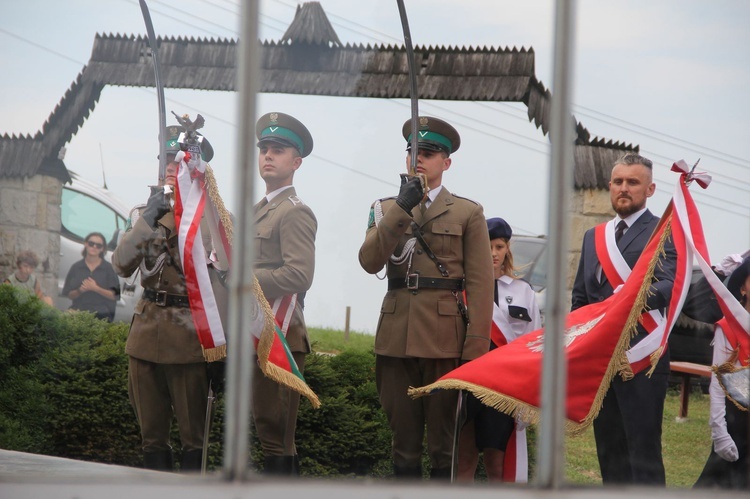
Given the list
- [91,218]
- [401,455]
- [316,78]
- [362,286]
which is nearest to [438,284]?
[362,286]

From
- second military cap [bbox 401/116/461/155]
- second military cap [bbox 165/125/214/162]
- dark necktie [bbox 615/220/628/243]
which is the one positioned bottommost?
Result: dark necktie [bbox 615/220/628/243]

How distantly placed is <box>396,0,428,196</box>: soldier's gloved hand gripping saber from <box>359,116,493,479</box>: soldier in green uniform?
3 cm

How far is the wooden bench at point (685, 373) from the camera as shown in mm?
3822

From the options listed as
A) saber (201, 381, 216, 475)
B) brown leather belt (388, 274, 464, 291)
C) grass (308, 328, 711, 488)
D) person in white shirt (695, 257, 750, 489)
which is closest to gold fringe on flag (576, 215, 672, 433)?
grass (308, 328, 711, 488)

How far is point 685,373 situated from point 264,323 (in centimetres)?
166

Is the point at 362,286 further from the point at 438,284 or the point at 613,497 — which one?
the point at 613,497

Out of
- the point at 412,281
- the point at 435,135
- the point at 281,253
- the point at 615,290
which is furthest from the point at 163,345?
the point at 615,290

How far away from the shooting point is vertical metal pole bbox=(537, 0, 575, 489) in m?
2.08

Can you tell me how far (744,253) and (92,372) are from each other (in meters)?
2.82

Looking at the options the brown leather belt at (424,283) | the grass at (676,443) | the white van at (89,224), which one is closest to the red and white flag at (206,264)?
the white van at (89,224)

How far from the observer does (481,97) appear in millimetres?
4156

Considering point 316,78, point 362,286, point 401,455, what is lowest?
Result: point 401,455

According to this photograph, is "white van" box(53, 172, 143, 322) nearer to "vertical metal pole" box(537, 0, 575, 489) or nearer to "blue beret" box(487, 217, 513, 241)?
"blue beret" box(487, 217, 513, 241)

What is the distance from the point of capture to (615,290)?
12.7ft
